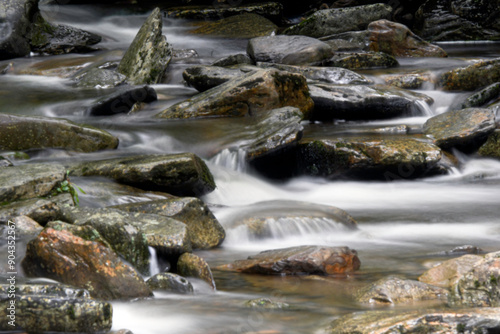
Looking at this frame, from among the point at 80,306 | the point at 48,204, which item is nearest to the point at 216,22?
the point at 48,204

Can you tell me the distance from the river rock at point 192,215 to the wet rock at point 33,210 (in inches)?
38.8

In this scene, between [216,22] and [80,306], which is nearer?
[80,306]

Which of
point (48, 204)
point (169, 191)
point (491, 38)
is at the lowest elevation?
point (169, 191)

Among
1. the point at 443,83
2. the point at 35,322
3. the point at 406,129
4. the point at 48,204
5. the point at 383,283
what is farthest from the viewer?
the point at 443,83

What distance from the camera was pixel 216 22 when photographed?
755 inches

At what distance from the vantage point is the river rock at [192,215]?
18.4 feet

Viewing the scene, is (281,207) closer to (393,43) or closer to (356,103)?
(356,103)

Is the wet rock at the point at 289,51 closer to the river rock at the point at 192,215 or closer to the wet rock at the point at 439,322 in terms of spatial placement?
the river rock at the point at 192,215

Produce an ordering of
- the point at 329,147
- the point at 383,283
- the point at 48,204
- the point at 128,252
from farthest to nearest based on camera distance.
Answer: the point at 329,147 → the point at 48,204 → the point at 128,252 → the point at 383,283

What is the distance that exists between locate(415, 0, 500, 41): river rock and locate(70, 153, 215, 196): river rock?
46.3ft

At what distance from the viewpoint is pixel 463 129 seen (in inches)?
352

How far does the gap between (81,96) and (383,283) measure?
8416 mm

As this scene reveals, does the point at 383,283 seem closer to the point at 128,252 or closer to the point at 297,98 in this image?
the point at 128,252

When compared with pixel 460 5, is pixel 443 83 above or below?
below
